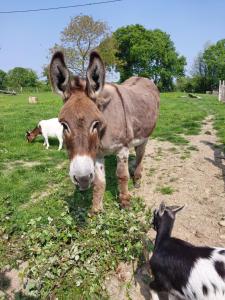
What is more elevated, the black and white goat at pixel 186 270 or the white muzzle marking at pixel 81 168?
the white muzzle marking at pixel 81 168

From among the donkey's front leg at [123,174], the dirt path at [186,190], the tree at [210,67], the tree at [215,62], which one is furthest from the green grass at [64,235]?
the tree at [215,62]

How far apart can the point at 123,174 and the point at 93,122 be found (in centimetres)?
172

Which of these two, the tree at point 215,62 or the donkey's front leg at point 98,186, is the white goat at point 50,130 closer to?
the donkey's front leg at point 98,186

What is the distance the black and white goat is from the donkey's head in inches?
38.1

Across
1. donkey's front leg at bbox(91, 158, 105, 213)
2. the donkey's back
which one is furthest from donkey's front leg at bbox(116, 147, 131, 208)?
donkey's front leg at bbox(91, 158, 105, 213)

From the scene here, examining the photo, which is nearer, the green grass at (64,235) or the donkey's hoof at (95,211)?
the green grass at (64,235)

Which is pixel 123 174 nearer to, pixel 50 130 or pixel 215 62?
pixel 50 130

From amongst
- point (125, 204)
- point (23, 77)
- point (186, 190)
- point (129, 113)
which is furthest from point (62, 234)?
point (23, 77)

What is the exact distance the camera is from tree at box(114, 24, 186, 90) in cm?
6456

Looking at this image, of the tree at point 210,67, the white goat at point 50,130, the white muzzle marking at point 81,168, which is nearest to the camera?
the white muzzle marking at point 81,168

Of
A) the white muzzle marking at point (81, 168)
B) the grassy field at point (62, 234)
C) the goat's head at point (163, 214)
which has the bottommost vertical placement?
the grassy field at point (62, 234)

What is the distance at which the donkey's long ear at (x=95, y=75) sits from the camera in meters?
3.52

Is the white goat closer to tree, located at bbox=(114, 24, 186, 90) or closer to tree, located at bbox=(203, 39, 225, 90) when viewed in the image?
tree, located at bbox=(114, 24, 186, 90)

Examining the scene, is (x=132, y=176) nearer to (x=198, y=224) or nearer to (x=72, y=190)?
(x=72, y=190)
